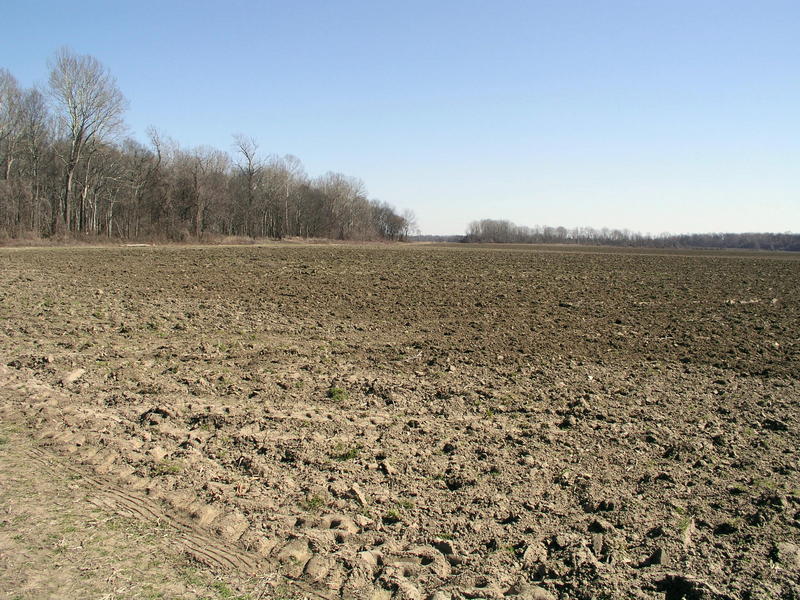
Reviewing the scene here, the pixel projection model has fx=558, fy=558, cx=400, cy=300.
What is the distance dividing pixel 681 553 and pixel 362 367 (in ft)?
19.8

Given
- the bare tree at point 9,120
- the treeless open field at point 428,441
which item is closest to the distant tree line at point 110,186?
the bare tree at point 9,120

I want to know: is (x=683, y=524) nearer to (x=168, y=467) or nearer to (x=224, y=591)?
(x=224, y=591)

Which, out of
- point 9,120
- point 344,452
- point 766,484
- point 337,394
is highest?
point 9,120

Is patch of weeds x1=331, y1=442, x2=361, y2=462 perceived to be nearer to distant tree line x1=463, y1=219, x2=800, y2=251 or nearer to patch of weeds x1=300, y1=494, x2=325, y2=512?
patch of weeds x1=300, y1=494, x2=325, y2=512

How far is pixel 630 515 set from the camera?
4.74m

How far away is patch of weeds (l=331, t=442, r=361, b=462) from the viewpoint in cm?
573

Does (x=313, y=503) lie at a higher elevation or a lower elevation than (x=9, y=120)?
lower

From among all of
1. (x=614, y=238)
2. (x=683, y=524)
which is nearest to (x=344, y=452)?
(x=683, y=524)

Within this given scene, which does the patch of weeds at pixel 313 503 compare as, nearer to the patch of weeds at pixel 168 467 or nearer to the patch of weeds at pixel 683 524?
the patch of weeds at pixel 168 467

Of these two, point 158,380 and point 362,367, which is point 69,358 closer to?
point 158,380

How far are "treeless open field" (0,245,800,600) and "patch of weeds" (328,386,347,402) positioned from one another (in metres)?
0.04

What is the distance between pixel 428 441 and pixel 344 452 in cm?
100

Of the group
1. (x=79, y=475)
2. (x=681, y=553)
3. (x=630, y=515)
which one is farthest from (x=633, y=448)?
(x=79, y=475)

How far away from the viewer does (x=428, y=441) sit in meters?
6.27
